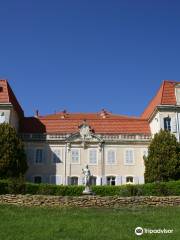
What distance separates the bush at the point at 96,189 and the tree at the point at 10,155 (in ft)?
21.9

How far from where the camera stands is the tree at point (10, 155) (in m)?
35.4

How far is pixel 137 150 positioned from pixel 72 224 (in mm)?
25632

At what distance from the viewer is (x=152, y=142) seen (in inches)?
1491

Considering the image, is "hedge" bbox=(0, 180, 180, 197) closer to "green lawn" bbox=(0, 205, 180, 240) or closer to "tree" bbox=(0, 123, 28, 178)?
"green lawn" bbox=(0, 205, 180, 240)

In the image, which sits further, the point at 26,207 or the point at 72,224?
the point at 26,207

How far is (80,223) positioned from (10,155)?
2062 cm

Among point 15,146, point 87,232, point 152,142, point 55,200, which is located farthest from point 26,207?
point 152,142

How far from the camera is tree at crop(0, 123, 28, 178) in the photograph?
35.4m

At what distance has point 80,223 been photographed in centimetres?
1645

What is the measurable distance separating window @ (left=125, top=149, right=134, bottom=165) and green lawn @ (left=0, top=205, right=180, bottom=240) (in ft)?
63.0

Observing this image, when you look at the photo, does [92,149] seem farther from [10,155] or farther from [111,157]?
[10,155]

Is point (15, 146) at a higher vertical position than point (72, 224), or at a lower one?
higher

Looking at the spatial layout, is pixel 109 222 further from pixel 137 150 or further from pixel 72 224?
pixel 137 150

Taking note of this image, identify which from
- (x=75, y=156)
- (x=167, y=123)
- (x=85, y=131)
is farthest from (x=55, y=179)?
(x=167, y=123)
